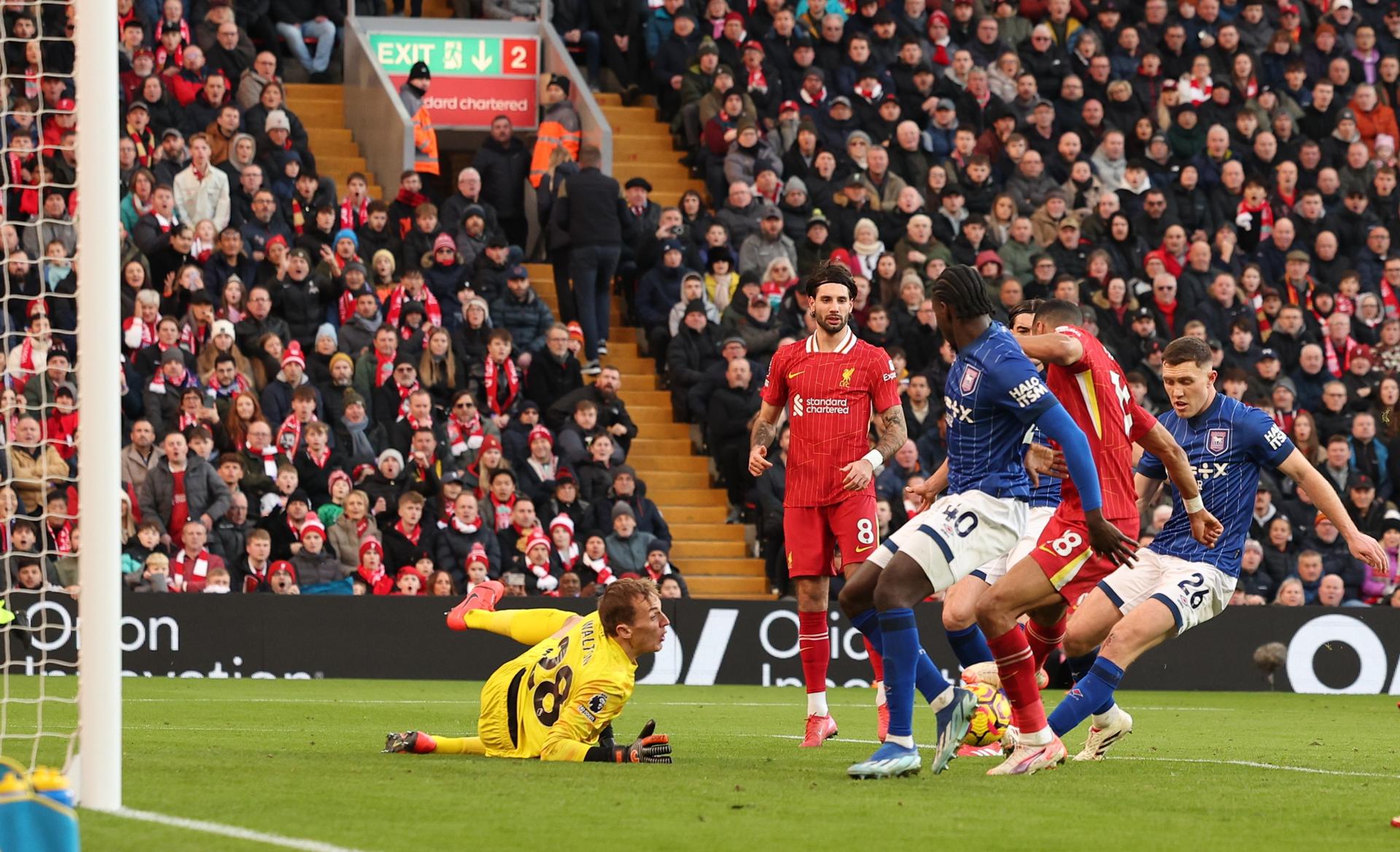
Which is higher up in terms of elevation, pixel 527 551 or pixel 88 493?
pixel 88 493

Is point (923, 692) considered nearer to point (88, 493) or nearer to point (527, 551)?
point (88, 493)

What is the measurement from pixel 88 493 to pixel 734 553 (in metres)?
Answer: 13.9

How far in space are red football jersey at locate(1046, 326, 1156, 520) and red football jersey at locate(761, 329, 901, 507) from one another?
1.27 meters

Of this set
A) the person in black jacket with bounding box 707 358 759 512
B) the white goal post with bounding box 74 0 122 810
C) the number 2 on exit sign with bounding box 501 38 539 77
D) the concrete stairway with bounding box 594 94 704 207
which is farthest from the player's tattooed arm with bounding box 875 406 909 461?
the number 2 on exit sign with bounding box 501 38 539 77

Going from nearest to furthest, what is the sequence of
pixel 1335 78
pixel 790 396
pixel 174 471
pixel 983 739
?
1. pixel 983 739
2. pixel 790 396
3. pixel 174 471
4. pixel 1335 78

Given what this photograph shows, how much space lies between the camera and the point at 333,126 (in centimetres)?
2358

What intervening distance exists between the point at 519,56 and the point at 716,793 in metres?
17.1

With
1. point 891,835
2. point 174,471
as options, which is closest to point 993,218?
point 174,471

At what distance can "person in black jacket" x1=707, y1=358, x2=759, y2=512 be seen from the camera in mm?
19750

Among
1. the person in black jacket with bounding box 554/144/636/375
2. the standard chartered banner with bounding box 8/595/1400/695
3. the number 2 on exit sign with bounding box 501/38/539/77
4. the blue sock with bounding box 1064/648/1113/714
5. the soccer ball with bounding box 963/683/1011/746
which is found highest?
the number 2 on exit sign with bounding box 501/38/539/77

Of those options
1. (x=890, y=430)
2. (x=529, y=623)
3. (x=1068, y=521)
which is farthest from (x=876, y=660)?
Result: (x=529, y=623)

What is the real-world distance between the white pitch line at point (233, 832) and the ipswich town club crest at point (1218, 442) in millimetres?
5473

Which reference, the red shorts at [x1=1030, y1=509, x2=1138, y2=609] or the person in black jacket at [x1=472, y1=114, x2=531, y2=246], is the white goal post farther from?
the person in black jacket at [x1=472, y1=114, x2=531, y2=246]

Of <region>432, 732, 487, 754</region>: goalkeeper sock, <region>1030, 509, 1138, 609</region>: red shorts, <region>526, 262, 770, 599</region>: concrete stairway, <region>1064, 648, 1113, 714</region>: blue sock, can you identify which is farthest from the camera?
<region>526, 262, 770, 599</region>: concrete stairway
